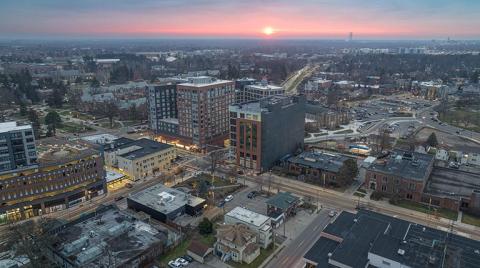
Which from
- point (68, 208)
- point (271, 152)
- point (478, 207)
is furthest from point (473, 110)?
point (68, 208)

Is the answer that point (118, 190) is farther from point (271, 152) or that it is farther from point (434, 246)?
point (434, 246)

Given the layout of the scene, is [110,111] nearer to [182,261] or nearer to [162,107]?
[162,107]

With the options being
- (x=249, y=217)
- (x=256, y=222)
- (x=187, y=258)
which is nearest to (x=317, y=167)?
(x=249, y=217)

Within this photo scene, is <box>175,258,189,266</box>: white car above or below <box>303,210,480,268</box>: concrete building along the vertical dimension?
below

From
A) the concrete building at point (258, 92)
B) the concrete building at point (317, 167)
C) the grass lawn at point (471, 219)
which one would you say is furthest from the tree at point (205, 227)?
the concrete building at point (258, 92)

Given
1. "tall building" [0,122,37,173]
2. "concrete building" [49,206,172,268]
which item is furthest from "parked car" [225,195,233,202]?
"tall building" [0,122,37,173]

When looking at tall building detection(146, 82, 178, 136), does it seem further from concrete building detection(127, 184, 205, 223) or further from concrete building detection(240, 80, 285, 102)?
concrete building detection(127, 184, 205, 223)

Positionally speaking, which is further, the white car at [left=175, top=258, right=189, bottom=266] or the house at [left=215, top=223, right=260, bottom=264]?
the house at [left=215, top=223, right=260, bottom=264]
